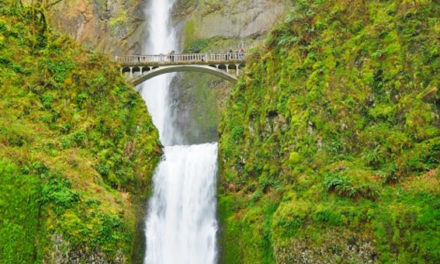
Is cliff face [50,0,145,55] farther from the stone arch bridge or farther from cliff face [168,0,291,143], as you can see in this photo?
the stone arch bridge

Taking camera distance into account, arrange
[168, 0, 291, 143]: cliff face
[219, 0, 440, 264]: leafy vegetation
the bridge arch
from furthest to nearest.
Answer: [168, 0, 291, 143]: cliff face < the bridge arch < [219, 0, 440, 264]: leafy vegetation

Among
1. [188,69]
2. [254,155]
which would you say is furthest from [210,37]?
[254,155]

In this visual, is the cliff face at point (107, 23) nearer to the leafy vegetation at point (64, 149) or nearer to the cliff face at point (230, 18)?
the cliff face at point (230, 18)

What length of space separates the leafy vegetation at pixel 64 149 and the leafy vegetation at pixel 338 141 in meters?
5.01

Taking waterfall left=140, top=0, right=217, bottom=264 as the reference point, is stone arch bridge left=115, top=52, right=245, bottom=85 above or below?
above

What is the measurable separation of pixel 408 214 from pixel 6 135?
15.0 metres

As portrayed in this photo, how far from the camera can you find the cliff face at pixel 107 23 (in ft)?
147

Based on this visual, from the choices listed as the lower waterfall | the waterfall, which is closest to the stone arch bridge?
the waterfall

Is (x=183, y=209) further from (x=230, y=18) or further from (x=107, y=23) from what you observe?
(x=107, y=23)

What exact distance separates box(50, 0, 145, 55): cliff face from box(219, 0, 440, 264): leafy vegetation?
24.3m

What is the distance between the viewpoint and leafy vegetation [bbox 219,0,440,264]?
1391cm

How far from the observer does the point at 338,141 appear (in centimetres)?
1744

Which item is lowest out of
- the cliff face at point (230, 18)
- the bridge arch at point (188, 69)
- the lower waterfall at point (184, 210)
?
the lower waterfall at point (184, 210)

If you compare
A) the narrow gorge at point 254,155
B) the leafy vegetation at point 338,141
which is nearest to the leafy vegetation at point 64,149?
the narrow gorge at point 254,155
